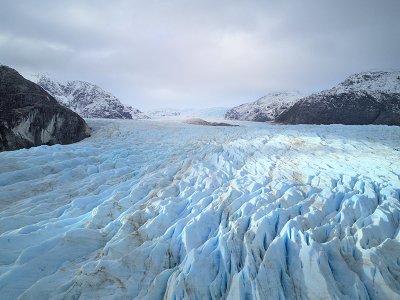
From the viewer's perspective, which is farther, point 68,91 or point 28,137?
point 68,91

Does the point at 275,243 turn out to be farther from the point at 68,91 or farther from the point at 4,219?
the point at 68,91

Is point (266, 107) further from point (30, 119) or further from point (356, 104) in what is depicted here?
point (30, 119)

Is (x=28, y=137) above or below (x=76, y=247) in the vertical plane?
above

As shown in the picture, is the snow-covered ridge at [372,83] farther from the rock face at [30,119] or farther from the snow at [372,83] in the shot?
the rock face at [30,119]

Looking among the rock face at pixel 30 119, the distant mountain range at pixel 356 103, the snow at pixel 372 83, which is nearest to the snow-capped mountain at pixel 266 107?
the distant mountain range at pixel 356 103

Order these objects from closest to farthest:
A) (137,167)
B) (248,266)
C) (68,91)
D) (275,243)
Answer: (248,266) < (275,243) < (137,167) < (68,91)

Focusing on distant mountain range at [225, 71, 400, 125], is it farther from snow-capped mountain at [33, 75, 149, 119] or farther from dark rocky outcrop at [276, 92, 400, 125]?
snow-capped mountain at [33, 75, 149, 119]

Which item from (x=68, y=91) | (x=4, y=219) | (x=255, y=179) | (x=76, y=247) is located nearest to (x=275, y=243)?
(x=255, y=179)
